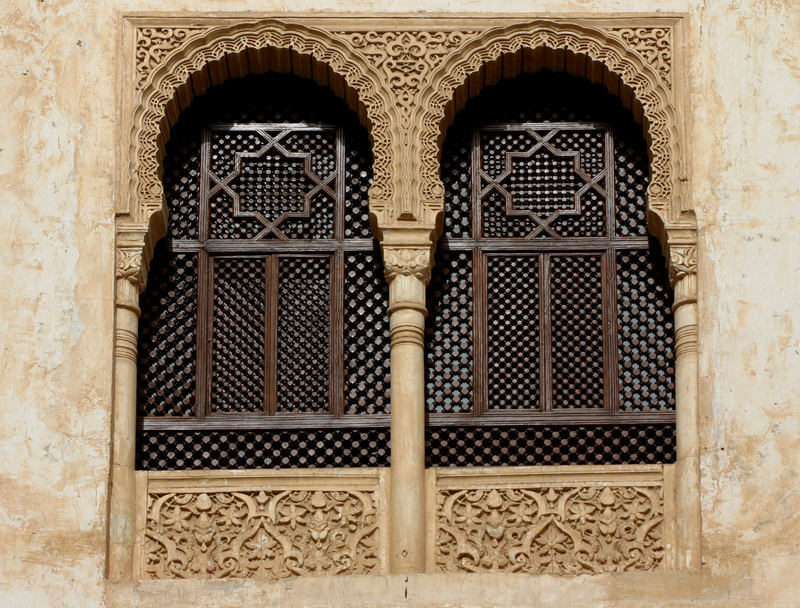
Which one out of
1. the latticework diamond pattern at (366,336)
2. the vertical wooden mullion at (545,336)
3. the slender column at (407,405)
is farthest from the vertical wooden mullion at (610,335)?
the latticework diamond pattern at (366,336)

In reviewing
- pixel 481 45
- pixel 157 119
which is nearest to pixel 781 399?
pixel 481 45

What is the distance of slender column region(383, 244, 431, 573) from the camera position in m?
11.4

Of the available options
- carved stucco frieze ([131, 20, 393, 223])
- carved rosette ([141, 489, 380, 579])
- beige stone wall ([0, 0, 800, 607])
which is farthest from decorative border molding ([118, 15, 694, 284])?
carved rosette ([141, 489, 380, 579])

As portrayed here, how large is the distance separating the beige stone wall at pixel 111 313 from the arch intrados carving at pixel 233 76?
6.5 inches

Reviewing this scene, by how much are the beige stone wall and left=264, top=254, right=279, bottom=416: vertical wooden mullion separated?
0.91 meters

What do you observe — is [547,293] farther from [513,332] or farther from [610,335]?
[610,335]

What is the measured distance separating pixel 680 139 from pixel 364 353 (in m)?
2.12

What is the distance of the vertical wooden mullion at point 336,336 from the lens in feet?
39.2

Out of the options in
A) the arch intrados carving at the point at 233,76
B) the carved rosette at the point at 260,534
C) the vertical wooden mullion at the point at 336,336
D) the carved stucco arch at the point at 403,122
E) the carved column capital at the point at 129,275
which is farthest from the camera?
the arch intrados carving at the point at 233,76

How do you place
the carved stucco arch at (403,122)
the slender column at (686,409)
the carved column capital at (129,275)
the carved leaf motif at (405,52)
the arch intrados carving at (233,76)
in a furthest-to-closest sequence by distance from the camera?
the carved leaf motif at (405,52)
the arch intrados carving at (233,76)
the carved column capital at (129,275)
the carved stucco arch at (403,122)
the slender column at (686,409)

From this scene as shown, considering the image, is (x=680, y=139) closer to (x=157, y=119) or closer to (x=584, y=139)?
(x=584, y=139)

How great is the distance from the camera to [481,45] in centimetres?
1230

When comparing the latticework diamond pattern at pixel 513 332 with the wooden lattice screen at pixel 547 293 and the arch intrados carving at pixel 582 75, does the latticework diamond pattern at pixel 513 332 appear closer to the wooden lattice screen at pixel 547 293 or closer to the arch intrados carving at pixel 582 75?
the wooden lattice screen at pixel 547 293

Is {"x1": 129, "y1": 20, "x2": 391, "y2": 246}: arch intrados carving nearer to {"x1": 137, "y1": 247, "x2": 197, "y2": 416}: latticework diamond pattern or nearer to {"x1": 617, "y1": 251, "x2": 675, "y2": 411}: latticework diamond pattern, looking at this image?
{"x1": 137, "y1": 247, "x2": 197, "y2": 416}: latticework diamond pattern
